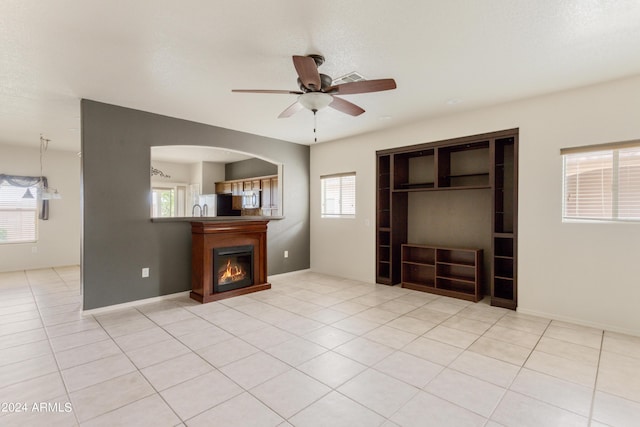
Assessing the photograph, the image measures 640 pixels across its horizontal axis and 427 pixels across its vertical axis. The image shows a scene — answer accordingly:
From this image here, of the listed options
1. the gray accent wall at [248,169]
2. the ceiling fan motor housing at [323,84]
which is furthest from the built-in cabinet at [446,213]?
the gray accent wall at [248,169]

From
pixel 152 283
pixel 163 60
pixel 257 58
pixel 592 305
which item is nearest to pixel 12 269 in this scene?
pixel 152 283

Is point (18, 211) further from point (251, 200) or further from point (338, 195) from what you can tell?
point (338, 195)

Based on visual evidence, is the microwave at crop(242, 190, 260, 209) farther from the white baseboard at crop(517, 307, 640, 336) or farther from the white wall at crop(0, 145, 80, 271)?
the white baseboard at crop(517, 307, 640, 336)

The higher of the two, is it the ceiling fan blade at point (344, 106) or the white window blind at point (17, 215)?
the ceiling fan blade at point (344, 106)

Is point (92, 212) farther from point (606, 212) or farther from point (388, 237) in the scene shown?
point (606, 212)

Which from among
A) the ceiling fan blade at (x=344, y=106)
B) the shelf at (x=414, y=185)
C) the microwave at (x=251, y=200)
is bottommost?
the microwave at (x=251, y=200)

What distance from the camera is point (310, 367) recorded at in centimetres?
260

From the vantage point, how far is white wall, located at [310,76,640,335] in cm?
327

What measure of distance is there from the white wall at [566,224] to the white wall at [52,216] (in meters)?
7.92

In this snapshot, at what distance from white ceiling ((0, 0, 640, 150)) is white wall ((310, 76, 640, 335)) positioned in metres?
0.24

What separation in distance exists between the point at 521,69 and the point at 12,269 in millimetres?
9536

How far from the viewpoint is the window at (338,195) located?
592cm

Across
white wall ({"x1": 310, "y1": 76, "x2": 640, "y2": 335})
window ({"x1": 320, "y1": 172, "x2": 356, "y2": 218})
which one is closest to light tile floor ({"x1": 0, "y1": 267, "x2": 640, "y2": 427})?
white wall ({"x1": 310, "y1": 76, "x2": 640, "y2": 335})

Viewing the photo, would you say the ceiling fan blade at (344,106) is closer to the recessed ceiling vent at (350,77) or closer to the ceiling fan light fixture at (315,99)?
the ceiling fan light fixture at (315,99)
